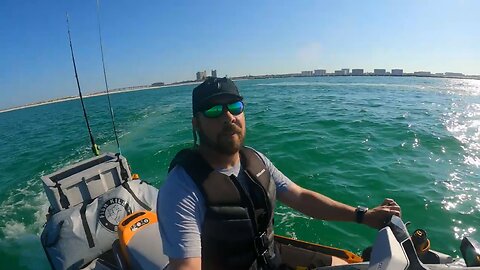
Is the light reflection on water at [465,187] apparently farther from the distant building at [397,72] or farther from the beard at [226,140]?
the distant building at [397,72]

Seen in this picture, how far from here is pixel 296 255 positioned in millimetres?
3592

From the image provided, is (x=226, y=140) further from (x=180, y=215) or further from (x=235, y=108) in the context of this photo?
(x=180, y=215)

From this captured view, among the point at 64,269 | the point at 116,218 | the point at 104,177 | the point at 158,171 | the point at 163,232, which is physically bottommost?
the point at 158,171

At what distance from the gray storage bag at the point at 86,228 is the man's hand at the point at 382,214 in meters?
2.92

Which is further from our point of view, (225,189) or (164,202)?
(225,189)

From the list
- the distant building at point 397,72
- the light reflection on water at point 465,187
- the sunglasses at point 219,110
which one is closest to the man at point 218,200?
the sunglasses at point 219,110

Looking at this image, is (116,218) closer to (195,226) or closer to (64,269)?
(64,269)

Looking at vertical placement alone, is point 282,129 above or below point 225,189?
below

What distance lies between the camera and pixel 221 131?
246 centimetres

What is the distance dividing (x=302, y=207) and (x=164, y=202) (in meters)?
1.59

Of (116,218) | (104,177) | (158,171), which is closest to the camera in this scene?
(116,218)

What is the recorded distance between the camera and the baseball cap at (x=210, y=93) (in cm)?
242

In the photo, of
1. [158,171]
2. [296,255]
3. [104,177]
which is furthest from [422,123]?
[104,177]

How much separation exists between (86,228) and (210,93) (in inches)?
104
